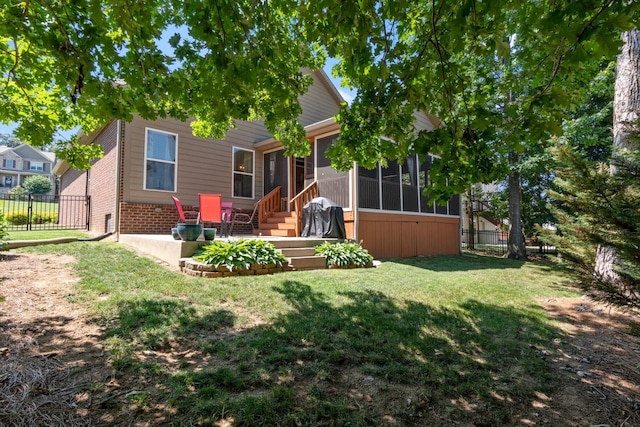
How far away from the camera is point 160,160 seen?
355 inches

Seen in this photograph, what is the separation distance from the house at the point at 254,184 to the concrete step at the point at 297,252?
179 cm

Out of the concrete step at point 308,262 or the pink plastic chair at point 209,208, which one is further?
the pink plastic chair at point 209,208

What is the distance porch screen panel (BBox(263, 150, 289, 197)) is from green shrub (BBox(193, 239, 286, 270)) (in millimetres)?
4746

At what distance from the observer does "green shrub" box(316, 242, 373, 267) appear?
22.7 ft

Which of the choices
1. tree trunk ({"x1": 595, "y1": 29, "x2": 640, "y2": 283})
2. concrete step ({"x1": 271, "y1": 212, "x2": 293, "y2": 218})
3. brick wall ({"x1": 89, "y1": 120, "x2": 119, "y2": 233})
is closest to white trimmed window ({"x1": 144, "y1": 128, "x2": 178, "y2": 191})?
brick wall ({"x1": 89, "y1": 120, "x2": 119, "y2": 233})

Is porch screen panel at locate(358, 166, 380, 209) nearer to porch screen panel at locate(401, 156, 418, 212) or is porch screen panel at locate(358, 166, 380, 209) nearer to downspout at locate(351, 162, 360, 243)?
downspout at locate(351, 162, 360, 243)

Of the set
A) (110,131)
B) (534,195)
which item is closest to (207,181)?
(110,131)

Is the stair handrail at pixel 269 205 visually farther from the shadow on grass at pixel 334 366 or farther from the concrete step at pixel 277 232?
the shadow on grass at pixel 334 366

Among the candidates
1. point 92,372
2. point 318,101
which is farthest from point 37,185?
point 92,372

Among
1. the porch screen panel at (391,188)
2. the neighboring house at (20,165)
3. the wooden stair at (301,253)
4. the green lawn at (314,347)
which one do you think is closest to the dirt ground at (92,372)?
the green lawn at (314,347)

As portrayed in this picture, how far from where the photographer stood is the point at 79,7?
2648mm

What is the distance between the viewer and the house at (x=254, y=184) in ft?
28.1

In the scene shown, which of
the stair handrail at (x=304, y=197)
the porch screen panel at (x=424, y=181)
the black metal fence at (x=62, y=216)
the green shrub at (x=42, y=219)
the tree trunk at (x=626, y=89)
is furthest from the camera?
the green shrub at (x=42, y=219)

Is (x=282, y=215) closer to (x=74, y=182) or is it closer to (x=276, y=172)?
(x=276, y=172)
